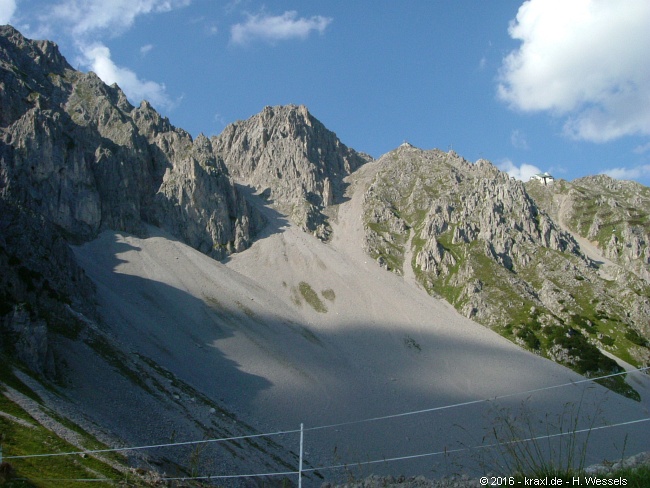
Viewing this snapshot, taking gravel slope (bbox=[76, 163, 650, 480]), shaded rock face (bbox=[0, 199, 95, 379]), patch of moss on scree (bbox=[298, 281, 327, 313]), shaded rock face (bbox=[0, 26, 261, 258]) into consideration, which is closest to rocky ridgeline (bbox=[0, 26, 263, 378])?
shaded rock face (bbox=[0, 199, 95, 379])

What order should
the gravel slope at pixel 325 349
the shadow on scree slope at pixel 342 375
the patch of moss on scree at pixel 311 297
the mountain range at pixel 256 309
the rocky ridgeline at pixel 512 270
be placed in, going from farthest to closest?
1. the patch of moss on scree at pixel 311 297
2. the rocky ridgeline at pixel 512 270
3. the gravel slope at pixel 325 349
4. the shadow on scree slope at pixel 342 375
5. the mountain range at pixel 256 309

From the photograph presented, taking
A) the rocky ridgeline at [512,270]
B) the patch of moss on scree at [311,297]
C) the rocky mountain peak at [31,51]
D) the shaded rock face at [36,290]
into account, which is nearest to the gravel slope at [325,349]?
the patch of moss on scree at [311,297]

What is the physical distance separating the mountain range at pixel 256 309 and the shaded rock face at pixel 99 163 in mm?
631

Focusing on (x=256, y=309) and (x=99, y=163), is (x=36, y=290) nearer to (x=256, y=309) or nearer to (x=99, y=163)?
(x=256, y=309)

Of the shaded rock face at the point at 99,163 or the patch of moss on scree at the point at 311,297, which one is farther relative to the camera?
the patch of moss on scree at the point at 311,297

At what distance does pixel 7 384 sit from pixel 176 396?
80.6ft

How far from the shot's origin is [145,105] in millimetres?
190125

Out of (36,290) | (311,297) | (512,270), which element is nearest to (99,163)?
(311,297)

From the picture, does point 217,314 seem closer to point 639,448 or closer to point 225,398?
point 225,398

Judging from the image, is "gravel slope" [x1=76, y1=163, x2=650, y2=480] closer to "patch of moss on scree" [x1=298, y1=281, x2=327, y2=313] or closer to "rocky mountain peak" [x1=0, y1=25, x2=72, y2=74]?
"patch of moss on scree" [x1=298, y1=281, x2=327, y2=313]

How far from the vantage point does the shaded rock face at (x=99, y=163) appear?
12569cm

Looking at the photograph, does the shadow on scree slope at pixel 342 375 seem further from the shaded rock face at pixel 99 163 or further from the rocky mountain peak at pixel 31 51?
the rocky mountain peak at pixel 31 51

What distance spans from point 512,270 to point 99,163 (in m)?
127

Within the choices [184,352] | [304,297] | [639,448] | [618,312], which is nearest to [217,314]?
[184,352]
